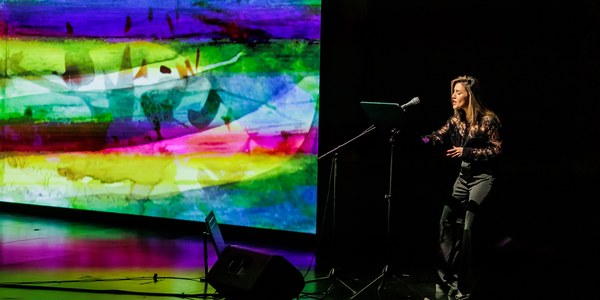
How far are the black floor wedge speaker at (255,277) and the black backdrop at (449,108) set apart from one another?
1398 millimetres

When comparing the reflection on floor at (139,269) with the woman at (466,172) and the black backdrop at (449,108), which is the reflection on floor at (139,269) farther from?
the black backdrop at (449,108)

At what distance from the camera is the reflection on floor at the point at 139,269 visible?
5578 mm

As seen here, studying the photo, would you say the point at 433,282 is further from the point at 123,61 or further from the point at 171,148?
the point at 123,61

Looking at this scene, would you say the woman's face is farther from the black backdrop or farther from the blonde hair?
the black backdrop

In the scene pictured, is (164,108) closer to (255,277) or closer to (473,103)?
(473,103)

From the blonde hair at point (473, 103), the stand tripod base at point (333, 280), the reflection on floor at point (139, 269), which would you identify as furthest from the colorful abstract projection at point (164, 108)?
the blonde hair at point (473, 103)

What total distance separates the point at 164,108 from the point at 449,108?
364 cm

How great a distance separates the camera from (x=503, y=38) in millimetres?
6793

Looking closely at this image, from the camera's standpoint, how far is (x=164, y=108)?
8734 millimetres

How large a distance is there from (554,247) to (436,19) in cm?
489

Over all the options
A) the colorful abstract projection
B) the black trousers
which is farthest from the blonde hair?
the colorful abstract projection

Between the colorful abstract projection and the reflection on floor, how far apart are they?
56 centimetres

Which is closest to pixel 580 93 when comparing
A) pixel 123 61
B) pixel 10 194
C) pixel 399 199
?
pixel 399 199

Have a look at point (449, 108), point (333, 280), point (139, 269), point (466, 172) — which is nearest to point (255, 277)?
point (333, 280)
